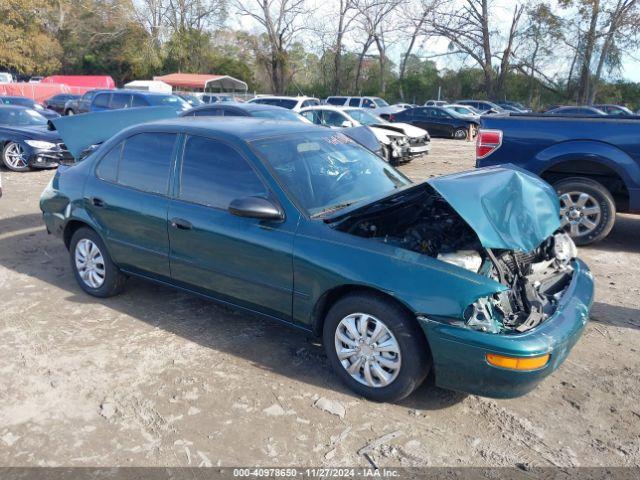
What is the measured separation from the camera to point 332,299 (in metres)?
3.51

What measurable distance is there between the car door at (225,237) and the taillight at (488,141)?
393 centimetres

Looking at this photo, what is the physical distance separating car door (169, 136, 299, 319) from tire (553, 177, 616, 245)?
4206mm

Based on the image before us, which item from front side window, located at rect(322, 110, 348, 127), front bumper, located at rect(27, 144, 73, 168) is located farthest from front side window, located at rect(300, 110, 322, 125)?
front bumper, located at rect(27, 144, 73, 168)

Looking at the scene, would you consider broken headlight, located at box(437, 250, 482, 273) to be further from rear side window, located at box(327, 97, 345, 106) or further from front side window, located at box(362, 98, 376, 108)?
front side window, located at box(362, 98, 376, 108)

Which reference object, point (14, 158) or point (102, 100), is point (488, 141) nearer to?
point (14, 158)

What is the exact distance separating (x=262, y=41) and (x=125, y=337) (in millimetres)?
47488

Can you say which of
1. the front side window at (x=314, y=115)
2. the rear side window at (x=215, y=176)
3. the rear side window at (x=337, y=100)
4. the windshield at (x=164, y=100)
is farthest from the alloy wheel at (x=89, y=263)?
the rear side window at (x=337, y=100)

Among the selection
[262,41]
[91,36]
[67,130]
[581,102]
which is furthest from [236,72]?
[67,130]

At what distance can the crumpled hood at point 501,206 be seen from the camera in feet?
10.2

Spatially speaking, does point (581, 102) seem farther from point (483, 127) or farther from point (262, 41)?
point (483, 127)

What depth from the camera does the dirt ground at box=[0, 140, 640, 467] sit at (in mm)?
2934

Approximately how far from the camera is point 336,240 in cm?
342

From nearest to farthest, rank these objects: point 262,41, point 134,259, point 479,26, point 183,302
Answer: point 134,259, point 183,302, point 479,26, point 262,41

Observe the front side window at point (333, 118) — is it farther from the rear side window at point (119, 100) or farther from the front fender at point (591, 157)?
the front fender at point (591, 157)
